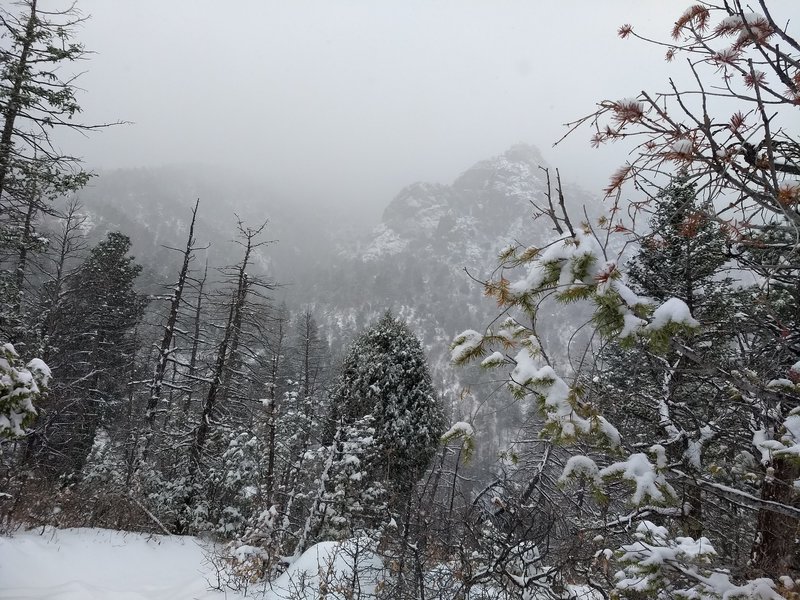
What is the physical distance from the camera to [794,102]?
171cm

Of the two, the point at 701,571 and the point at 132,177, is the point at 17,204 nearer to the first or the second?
the point at 701,571

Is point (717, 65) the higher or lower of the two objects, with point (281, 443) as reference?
higher

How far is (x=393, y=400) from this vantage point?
46.9 ft

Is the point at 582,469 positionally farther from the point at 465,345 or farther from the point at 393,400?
the point at 393,400

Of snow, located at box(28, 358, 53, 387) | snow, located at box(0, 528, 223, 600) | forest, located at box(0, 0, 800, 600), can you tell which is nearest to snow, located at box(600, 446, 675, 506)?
forest, located at box(0, 0, 800, 600)

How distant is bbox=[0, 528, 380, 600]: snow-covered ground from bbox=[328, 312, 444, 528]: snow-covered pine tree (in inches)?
239

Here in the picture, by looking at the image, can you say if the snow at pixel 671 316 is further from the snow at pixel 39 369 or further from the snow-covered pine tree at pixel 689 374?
the snow at pixel 39 369

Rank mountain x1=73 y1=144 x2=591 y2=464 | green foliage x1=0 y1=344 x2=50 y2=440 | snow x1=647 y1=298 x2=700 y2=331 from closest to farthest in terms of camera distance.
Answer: snow x1=647 y1=298 x2=700 y2=331
green foliage x1=0 y1=344 x2=50 y2=440
mountain x1=73 y1=144 x2=591 y2=464

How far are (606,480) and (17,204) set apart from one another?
11.3 metres

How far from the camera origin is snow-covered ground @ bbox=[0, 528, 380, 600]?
19.2 ft

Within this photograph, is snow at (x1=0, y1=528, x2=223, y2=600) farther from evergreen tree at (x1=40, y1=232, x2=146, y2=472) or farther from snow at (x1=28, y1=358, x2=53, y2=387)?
evergreen tree at (x1=40, y1=232, x2=146, y2=472)

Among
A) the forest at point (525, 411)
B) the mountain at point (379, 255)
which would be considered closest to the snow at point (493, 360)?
the forest at point (525, 411)

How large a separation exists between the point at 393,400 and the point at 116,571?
27.9 feet

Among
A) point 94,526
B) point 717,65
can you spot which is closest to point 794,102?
point 717,65
